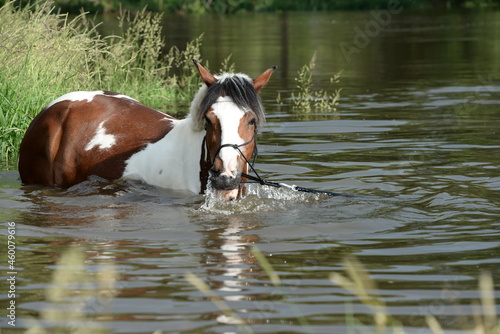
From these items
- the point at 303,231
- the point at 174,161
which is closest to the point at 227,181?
the point at 303,231

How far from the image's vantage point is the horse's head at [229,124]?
6.64 m

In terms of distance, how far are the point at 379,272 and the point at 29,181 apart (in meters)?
4.20

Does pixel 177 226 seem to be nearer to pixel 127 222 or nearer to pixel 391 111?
pixel 127 222

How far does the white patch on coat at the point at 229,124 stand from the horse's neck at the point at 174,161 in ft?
1.99

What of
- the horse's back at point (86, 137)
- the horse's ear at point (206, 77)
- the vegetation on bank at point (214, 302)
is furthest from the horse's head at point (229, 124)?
the horse's back at point (86, 137)

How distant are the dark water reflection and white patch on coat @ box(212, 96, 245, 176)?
580mm

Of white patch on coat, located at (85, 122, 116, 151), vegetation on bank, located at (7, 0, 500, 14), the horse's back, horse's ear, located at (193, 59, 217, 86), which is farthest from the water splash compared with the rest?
vegetation on bank, located at (7, 0, 500, 14)

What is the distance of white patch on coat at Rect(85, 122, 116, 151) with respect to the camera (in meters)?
8.17

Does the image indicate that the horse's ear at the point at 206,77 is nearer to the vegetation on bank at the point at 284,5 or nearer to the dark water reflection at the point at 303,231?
the dark water reflection at the point at 303,231

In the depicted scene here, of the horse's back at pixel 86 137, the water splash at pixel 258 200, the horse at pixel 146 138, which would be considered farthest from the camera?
the horse's back at pixel 86 137

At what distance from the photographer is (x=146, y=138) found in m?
8.09

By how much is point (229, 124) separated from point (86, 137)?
1.98 m

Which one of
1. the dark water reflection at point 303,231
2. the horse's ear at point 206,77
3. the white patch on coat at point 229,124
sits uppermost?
the horse's ear at point 206,77

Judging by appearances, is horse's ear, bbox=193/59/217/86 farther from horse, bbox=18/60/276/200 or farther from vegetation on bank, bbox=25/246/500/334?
vegetation on bank, bbox=25/246/500/334
